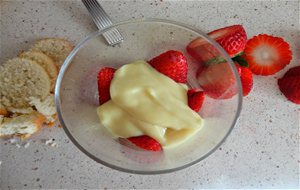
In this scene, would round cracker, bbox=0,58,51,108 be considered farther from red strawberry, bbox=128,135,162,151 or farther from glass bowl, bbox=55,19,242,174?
red strawberry, bbox=128,135,162,151

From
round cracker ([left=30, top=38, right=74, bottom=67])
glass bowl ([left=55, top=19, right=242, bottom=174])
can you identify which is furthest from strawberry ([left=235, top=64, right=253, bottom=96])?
round cracker ([left=30, top=38, right=74, bottom=67])

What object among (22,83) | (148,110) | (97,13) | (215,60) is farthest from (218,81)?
(22,83)

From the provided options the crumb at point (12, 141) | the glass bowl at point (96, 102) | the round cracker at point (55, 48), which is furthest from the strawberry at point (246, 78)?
the crumb at point (12, 141)

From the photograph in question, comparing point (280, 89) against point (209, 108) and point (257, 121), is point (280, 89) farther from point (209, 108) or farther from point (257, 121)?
point (209, 108)

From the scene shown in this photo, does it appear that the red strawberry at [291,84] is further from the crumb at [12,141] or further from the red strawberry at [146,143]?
the crumb at [12,141]

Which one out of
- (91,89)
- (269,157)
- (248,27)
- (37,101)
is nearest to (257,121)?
(269,157)

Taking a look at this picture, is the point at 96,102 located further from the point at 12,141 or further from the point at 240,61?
the point at 240,61
